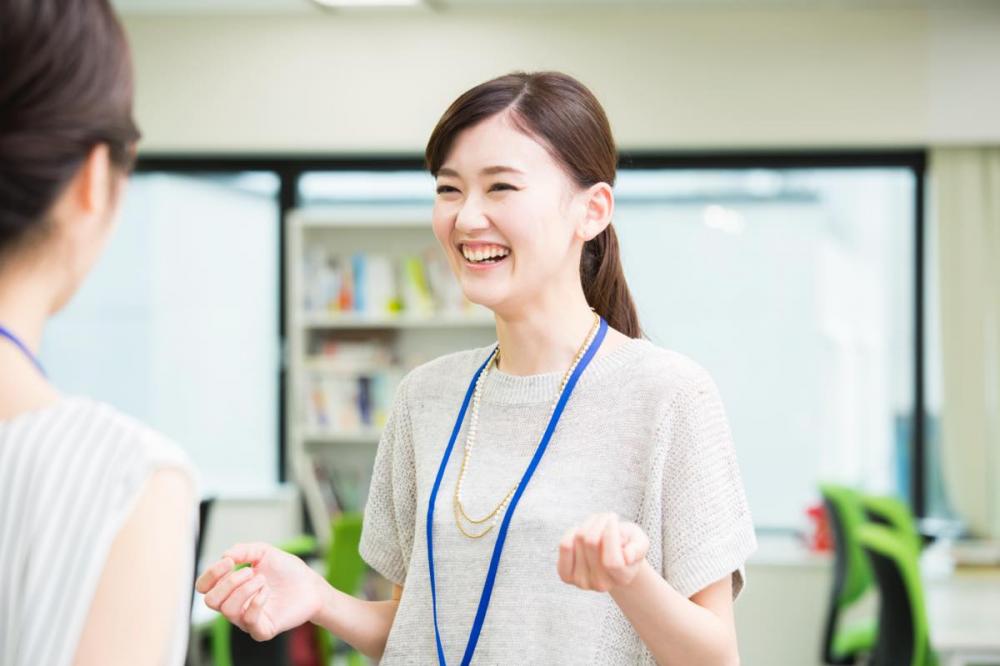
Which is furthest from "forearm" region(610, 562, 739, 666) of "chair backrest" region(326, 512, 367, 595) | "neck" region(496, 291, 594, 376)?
"chair backrest" region(326, 512, 367, 595)

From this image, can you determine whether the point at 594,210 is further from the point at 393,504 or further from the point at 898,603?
the point at 898,603

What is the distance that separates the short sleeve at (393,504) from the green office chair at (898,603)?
7.87ft

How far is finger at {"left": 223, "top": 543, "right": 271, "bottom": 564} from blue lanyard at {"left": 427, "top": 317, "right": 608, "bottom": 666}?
19cm

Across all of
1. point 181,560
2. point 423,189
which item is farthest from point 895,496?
point 181,560

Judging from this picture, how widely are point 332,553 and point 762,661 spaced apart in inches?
109

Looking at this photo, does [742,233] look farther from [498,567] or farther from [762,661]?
[498,567]

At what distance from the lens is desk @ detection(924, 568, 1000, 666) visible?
348 cm

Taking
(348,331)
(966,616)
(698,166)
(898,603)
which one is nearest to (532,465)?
(898,603)

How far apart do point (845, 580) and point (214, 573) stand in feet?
13.8

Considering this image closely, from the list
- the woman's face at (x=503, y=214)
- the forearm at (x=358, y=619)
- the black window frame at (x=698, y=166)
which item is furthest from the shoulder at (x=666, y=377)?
the black window frame at (x=698, y=166)

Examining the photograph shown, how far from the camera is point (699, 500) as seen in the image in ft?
4.60

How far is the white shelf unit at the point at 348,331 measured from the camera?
5910 millimetres

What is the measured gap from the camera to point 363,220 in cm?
591

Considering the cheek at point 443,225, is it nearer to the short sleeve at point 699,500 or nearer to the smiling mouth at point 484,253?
the smiling mouth at point 484,253
